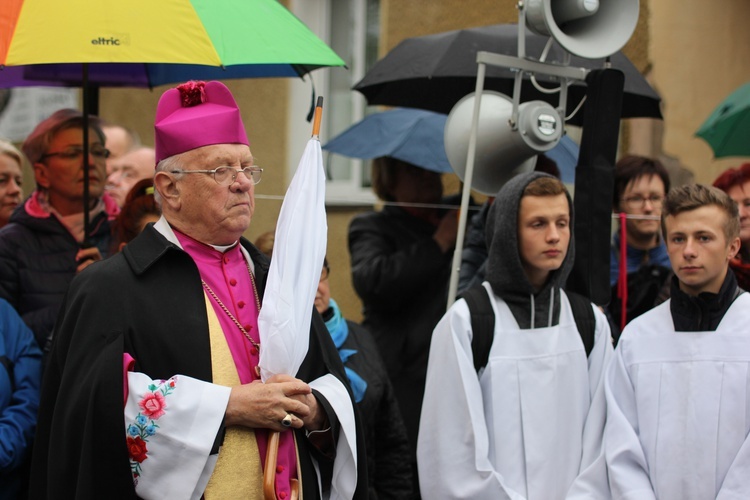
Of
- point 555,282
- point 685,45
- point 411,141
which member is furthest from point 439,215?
point 685,45

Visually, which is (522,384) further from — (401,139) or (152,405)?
(401,139)

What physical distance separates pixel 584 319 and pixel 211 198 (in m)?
1.62

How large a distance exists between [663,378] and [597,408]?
27 cm

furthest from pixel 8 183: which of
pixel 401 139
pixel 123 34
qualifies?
pixel 401 139

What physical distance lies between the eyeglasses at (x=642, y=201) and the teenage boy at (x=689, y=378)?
1373mm

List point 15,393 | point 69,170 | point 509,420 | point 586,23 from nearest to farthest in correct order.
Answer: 1. point 509,420
2. point 15,393
3. point 586,23
4. point 69,170

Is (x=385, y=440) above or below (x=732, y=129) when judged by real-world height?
below

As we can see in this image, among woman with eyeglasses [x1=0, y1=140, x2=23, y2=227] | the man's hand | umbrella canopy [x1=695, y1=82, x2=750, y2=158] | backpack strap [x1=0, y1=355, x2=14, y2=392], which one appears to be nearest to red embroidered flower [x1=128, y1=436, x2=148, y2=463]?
the man's hand

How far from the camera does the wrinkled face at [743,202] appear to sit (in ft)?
16.7

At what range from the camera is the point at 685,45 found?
26.0ft

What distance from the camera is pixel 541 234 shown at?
4105mm

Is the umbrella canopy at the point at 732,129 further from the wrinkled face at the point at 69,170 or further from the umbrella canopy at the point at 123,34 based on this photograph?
the wrinkled face at the point at 69,170

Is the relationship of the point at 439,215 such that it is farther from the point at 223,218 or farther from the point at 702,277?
the point at 223,218

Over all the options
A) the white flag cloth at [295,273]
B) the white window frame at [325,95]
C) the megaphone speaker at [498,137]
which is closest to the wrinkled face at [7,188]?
the megaphone speaker at [498,137]
